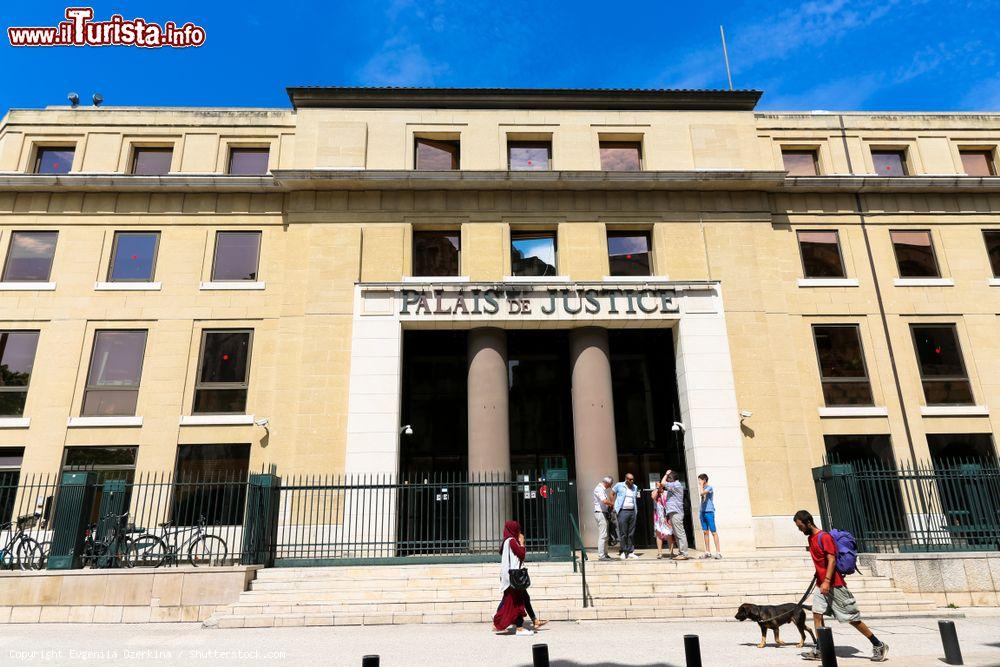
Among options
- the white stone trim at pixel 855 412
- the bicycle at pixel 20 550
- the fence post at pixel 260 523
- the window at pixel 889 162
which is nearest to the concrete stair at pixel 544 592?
the fence post at pixel 260 523

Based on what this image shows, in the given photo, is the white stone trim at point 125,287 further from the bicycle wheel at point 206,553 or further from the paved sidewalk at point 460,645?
the paved sidewalk at point 460,645

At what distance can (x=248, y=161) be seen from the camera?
2144cm

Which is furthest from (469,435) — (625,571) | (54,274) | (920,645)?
(54,274)

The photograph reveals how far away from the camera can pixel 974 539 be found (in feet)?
46.6

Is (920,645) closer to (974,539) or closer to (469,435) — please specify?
(974,539)

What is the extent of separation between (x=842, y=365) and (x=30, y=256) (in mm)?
26864

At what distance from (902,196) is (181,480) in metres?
25.7

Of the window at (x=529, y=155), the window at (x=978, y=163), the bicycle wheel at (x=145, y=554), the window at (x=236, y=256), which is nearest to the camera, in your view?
the bicycle wheel at (x=145, y=554)

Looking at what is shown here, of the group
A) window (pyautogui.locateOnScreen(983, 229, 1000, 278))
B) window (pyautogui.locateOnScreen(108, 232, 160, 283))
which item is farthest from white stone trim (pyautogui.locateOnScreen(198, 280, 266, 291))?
window (pyautogui.locateOnScreen(983, 229, 1000, 278))

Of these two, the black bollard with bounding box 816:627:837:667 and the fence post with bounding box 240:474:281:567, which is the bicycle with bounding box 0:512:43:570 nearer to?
the fence post with bounding box 240:474:281:567

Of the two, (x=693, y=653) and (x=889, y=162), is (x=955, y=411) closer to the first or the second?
(x=889, y=162)

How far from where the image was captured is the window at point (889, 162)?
72.9ft

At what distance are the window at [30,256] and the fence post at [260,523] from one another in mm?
11673

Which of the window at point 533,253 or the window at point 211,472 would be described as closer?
the window at point 211,472
